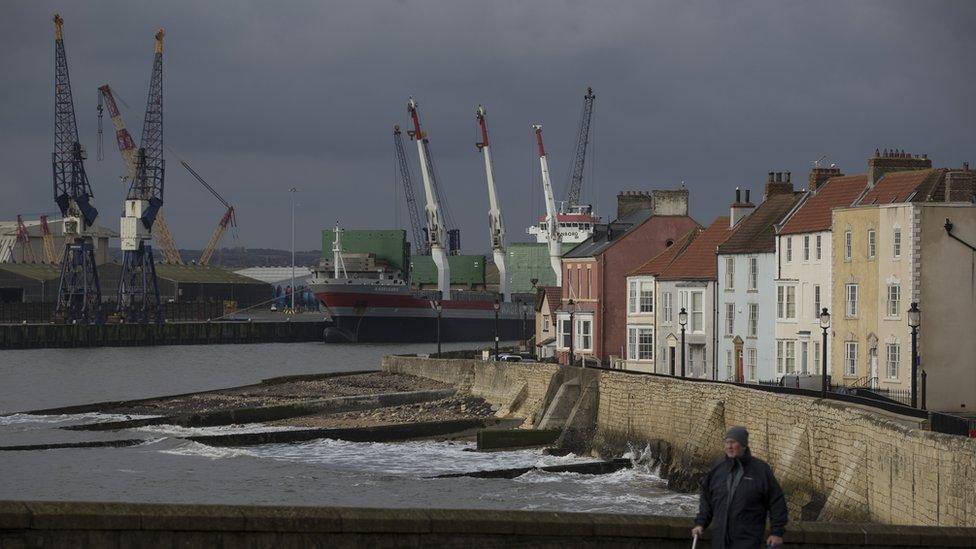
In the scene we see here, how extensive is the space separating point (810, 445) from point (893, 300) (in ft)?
34.7

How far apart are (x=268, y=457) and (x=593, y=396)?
8.83 meters

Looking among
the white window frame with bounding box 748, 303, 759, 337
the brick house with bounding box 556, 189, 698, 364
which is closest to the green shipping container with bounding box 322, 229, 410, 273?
the brick house with bounding box 556, 189, 698, 364

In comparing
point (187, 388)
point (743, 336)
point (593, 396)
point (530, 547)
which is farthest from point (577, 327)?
point (530, 547)

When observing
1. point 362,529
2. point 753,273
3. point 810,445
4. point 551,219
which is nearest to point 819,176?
point 753,273

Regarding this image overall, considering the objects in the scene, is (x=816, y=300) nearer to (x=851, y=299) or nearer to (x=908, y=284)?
(x=851, y=299)

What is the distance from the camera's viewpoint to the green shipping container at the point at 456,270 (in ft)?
587

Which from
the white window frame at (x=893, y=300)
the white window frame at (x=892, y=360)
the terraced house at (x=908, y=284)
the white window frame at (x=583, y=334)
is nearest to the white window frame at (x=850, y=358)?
the terraced house at (x=908, y=284)

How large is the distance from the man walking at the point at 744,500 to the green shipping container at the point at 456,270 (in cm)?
16635

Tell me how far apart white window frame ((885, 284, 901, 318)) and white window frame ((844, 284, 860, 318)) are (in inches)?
80.5

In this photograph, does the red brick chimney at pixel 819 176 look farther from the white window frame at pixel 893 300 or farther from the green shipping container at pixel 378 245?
the green shipping container at pixel 378 245

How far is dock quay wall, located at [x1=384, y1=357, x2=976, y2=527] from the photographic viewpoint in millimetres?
18766

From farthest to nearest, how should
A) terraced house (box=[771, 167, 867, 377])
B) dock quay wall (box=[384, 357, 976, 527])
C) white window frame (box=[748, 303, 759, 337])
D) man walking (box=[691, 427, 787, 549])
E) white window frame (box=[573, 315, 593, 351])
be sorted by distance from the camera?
white window frame (box=[573, 315, 593, 351]), white window frame (box=[748, 303, 759, 337]), terraced house (box=[771, 167, 867, 377]), dock quay wall (box=[384, 357, 976, 527]), man walking (box=[691, 427, 787, 549])

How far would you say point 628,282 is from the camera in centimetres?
5503

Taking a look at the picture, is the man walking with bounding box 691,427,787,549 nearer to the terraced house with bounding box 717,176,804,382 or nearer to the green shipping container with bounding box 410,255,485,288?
the terraced house with bounding box 717,176,804,382
